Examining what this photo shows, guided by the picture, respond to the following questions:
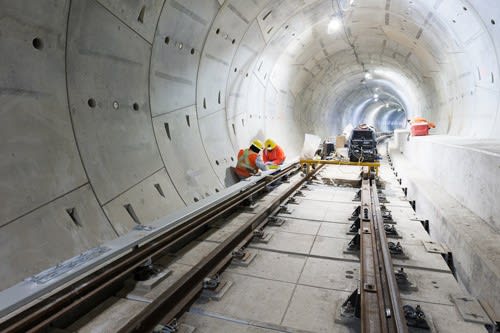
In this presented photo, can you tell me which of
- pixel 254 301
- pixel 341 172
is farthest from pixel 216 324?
pixel 341 172

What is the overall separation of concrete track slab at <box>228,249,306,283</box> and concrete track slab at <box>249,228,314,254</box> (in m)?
0.14

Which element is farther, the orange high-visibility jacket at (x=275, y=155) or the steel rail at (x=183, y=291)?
the orange high-visibility jacket at (x=275, y=155)

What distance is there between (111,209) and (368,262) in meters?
3.28

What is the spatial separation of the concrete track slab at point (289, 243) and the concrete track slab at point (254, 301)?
0.80 m

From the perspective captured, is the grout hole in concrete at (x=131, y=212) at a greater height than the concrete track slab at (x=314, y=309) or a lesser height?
greater

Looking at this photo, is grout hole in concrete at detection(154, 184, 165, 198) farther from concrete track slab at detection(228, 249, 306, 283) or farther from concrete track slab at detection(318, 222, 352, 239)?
concrete track slab at detection(318, 222, 352, 239)

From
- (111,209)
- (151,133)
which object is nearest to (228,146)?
(151,133)

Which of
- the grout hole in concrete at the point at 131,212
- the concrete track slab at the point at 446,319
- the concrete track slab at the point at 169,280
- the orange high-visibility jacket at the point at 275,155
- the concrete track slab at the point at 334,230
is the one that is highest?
the orange high-visibility jacket at the point at 275,155

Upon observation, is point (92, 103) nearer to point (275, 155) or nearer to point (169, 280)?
point (169, 280)

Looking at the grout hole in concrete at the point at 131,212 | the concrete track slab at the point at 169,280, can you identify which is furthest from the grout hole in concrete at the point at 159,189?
the concrete track slab at the point at 169,280

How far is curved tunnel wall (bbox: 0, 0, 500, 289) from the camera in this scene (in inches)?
140

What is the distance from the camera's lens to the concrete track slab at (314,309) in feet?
8.50

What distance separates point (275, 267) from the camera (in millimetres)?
3592

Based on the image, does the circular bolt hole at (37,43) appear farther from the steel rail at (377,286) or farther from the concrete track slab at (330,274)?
the steel rail at (377,286)
